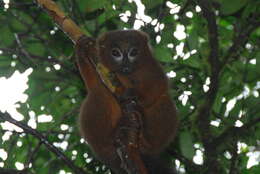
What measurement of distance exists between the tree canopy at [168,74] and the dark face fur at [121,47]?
6.6 inches

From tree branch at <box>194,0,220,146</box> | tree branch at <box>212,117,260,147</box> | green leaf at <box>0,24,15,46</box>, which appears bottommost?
tree branch at <box>212,117,260,147</box>

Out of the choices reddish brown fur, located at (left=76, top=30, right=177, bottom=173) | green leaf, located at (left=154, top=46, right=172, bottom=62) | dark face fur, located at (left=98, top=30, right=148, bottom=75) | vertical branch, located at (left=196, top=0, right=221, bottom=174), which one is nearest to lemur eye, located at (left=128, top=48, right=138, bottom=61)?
dark face fur, located at (left=98, top=30, right=148, bottom=75)

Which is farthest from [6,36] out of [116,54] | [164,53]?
[164,53]

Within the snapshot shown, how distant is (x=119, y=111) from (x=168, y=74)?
958 mm

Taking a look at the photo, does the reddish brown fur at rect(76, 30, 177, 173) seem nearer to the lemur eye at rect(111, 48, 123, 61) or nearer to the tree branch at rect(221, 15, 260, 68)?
the lemur eye at rect(111, 48, 123, 61)

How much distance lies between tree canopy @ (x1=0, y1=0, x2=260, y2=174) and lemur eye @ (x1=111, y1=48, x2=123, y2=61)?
0.28 meters

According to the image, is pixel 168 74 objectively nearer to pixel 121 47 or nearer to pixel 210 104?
pixel 121 47

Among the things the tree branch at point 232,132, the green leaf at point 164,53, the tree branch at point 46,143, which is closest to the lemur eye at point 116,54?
the green leaf at point 164,53

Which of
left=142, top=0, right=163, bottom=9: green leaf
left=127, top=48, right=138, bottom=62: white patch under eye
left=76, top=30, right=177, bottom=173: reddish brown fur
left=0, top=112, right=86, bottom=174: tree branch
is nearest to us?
left=0, top=112, right=86, bottom=174: tree branch

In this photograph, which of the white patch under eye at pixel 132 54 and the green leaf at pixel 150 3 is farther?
the white patch under eye at pixel 132 54

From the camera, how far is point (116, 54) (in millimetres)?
5730

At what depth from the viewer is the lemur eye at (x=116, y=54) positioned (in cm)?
Result: 566

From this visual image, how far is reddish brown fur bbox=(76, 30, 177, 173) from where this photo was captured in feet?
14.9

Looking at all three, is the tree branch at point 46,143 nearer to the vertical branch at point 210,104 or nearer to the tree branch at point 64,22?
the tree branch at point 64,22
